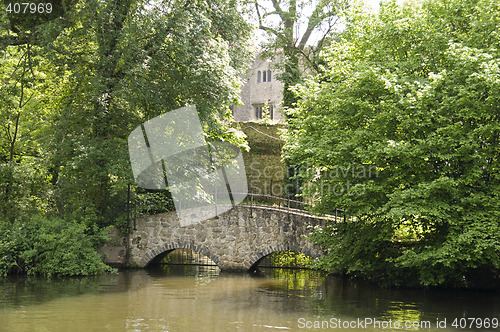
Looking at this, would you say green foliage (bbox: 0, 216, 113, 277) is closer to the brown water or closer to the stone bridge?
the brown water

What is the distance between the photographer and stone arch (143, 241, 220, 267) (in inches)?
829

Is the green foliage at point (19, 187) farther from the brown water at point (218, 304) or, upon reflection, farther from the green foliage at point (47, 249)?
→ the brown water at point (218, 304)

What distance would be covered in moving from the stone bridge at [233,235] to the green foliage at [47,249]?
2.42 m

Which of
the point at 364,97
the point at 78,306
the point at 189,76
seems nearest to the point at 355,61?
the point at 364,97

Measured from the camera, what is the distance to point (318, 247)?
62.5 feet

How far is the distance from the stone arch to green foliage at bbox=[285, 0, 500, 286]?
591 cm

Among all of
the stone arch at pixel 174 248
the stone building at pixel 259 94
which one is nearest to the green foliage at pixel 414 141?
the stone arch at pixel 174 248

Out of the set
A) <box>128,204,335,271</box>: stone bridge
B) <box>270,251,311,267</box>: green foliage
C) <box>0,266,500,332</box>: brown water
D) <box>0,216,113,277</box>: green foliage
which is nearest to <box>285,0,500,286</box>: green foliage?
<box>0,266,500,332</box>: brown water

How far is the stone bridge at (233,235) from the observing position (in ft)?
63.7

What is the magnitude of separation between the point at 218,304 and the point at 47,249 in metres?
8.14

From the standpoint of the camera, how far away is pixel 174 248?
70.1 ft

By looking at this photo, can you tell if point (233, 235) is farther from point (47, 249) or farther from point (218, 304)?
point (218, 304)

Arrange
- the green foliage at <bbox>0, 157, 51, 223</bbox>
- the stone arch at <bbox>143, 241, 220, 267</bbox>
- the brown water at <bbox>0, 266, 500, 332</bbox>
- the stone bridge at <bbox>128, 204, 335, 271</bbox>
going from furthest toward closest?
the stone arch at <bbox>143, 241, 220, 267</bbox> < the green foliage at <bbox>0, 157, 51, 223</bbox> < the stone bridge at <bbox>128, 204, 335, 271</bbox> < the brown water at <bbox>0, 266, 500, 332</bbox>

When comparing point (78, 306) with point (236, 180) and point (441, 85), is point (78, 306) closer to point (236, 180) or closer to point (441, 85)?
point (441, 85)
